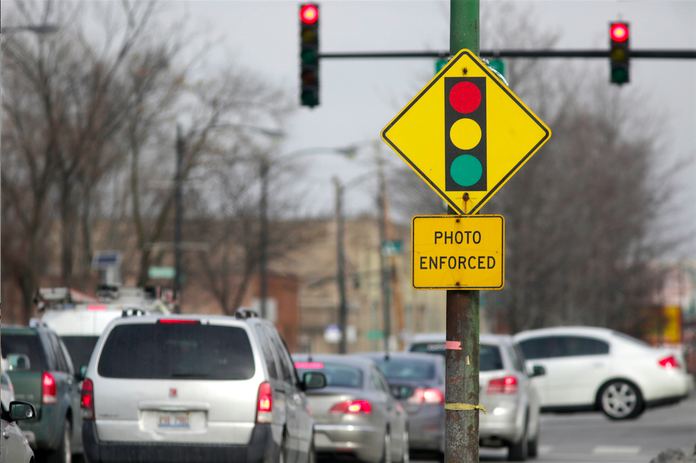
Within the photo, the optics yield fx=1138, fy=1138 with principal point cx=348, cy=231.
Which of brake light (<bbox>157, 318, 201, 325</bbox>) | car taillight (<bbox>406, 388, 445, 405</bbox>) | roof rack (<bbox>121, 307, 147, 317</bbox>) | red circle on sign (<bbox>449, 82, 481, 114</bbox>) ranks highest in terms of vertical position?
red circle on sign (<bbox>449, 82, 481, 114</bbox>)

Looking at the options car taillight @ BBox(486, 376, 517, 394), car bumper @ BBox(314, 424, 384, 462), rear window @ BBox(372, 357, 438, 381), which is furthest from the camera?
car taillight @ BBox(486, 376, 517, 394)

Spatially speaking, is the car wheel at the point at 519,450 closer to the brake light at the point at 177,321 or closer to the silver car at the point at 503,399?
the silver car at the point at 503,399

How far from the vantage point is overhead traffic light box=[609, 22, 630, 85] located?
15.6 metres

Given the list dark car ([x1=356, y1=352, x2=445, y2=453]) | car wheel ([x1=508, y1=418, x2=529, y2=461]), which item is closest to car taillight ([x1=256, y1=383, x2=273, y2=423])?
dark car ([x1=356, y1=352, x2=445, y2=453])

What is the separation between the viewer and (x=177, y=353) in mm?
9719

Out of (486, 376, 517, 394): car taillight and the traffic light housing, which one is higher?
the traffic light housing

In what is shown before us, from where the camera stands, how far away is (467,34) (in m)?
6.80

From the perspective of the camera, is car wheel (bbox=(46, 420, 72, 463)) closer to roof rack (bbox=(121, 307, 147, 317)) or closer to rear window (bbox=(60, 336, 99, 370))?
roof rack (bbox=(121, 307, 147, 317))

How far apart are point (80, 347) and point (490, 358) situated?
604 centimetres

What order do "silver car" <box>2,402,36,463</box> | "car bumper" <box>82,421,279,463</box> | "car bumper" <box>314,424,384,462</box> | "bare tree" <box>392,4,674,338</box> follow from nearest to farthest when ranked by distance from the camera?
"silver car" <box>2,402,36,463</box> < "car bumper" <box>82,421,279,463</box> < "car bumper" <box>314,424,384,462</box> < "bare tree" <box>392,4,674,338</box>

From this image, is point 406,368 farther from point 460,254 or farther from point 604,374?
point 460,254

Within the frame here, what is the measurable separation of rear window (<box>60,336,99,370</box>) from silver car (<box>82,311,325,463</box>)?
23.6ft

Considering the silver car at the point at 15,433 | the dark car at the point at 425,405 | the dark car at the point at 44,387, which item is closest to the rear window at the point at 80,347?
the dark car at the point at 44,387

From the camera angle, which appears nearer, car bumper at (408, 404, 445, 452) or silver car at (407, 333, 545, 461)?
car bumper at (408, 404, 445, 452)
